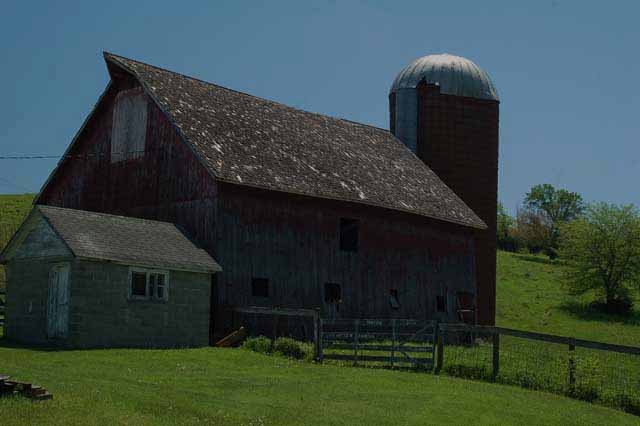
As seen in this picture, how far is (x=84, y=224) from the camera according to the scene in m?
24.9

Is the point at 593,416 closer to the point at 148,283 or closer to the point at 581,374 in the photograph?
the point at 581,374

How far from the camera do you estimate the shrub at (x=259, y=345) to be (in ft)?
80.1

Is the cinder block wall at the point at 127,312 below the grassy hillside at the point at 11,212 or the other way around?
below

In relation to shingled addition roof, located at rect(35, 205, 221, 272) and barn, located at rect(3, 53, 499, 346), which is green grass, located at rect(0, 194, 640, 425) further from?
barn, located at rect(3, 53, 499, 346)

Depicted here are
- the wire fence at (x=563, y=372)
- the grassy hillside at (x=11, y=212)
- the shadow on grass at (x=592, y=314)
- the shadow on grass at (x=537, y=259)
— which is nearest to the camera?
the wire fence at (x=563, y=372)

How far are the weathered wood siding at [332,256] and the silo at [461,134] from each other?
16.2 feet

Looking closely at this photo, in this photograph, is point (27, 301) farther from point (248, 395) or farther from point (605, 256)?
point (605, 256)

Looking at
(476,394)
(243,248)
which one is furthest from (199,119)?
(476,394)

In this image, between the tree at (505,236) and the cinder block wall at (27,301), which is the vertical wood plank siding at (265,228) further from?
the tree at (505,236)

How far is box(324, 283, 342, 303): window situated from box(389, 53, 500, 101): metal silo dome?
48.1ft

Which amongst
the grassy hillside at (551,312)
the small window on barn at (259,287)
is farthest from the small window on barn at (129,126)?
the grassy hillside at (551,312)

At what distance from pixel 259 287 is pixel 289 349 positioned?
525 cm

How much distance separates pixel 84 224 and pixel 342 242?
35.6 feet

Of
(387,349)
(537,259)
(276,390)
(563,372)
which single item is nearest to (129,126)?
(387,349)
